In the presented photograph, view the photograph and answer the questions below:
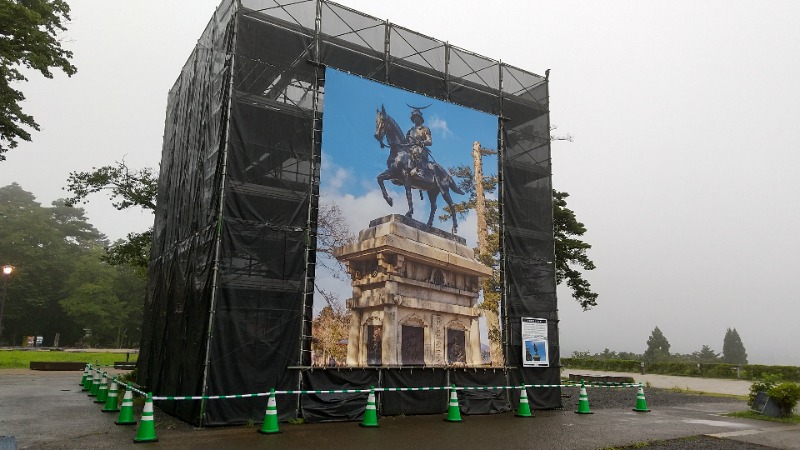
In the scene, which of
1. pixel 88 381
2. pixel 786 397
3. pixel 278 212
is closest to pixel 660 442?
pixel 786 397

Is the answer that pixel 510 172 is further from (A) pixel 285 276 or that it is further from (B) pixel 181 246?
(B) pixel 181 246

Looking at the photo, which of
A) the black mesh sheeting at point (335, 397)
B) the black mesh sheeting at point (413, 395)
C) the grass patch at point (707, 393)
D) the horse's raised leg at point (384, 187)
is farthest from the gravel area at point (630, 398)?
the horse's raised leg at point (384, 187)

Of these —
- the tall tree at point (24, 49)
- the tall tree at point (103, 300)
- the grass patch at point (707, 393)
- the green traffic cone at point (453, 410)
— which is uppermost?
the tall tree at point (24, 49)

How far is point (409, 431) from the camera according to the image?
11.2 metres

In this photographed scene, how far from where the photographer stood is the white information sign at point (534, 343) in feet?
53.4

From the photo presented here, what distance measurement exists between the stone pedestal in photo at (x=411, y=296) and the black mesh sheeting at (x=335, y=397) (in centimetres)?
36

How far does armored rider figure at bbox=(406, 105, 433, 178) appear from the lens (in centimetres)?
1564

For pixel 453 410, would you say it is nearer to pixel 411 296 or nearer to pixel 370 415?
pixel 370 415

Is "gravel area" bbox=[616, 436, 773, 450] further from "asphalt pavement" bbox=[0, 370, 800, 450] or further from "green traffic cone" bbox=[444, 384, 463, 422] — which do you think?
"green traffic cone" bbox=[444, 384, 463, 422]

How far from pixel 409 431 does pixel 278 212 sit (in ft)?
19.5

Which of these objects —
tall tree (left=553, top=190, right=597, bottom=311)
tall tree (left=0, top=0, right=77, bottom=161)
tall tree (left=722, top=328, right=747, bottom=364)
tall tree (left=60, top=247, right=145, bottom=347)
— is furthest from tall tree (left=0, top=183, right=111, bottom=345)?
tall tree (left=722, top=328, right=747, bottom=364)

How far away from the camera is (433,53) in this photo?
664 inches

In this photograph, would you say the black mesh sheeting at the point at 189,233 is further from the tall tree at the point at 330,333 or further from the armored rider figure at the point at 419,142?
the armored rider figure at the point at 419,142

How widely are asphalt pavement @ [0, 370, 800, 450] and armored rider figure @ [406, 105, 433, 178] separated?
22.9 feet
